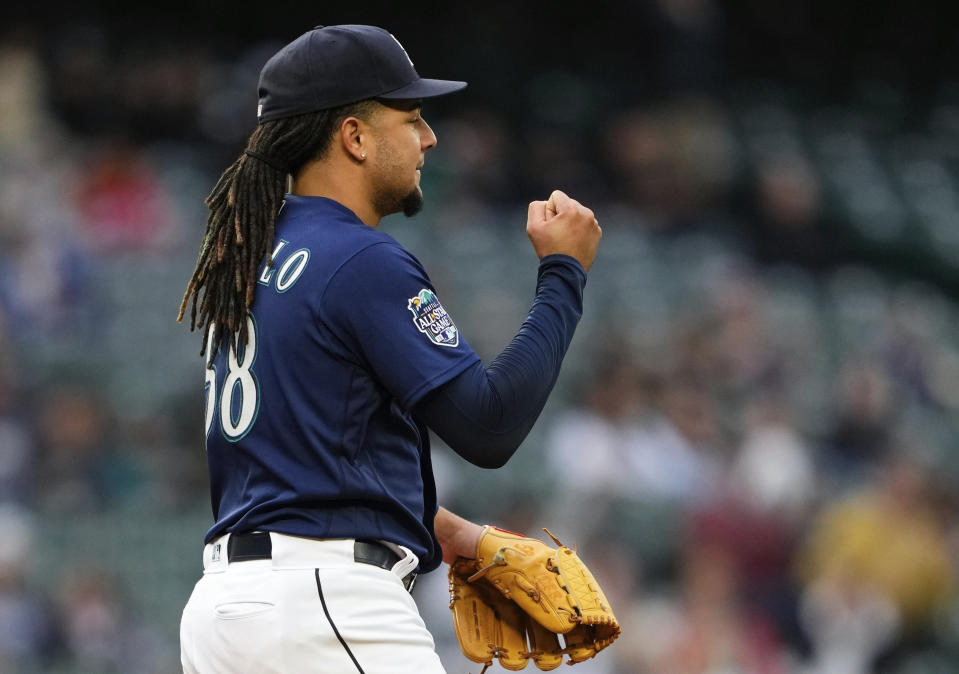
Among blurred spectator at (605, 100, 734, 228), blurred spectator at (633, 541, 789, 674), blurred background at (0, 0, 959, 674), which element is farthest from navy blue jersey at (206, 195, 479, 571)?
blurred spectator at (605, 100, 734, 228)

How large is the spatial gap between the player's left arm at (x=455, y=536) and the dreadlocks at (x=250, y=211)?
1.85 feet

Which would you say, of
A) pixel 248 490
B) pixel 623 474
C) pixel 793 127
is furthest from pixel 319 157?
pixel 793 127

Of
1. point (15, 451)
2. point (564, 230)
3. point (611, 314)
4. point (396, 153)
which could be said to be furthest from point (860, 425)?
point (396, 153)

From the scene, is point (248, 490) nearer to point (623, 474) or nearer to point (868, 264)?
point (623, 474)

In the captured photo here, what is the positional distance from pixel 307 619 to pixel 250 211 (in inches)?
28.3

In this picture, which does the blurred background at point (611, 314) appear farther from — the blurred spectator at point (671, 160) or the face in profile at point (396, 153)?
the face in profile at point (396, 153)

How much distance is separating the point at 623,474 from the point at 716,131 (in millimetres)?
4493

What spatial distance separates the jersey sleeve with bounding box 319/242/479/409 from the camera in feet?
7.37

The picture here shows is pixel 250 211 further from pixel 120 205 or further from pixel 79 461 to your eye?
pixel 120 205

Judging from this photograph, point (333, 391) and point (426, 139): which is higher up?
point (426, 139)

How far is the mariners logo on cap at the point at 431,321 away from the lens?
7.45 ft

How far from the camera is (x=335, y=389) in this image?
7.46 ft

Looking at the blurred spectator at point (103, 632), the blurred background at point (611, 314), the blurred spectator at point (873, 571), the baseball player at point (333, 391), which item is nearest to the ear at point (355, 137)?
the baseball player at point (333, 391)

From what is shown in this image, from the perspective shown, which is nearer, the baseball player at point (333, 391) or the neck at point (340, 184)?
the baseball player at point (333, 391)
